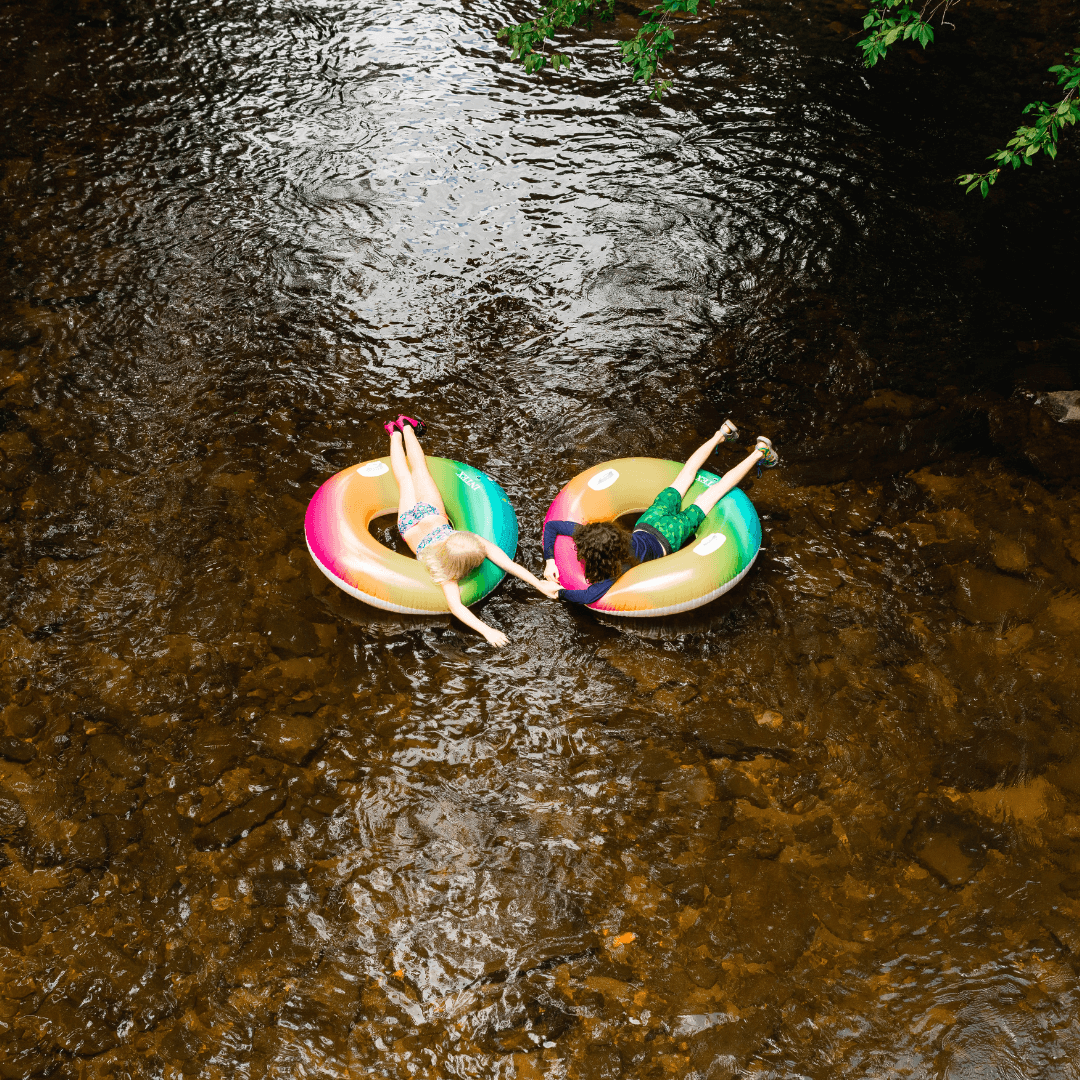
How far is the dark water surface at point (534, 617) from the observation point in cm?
289

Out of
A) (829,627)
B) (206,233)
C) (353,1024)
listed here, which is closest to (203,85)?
(206,233)

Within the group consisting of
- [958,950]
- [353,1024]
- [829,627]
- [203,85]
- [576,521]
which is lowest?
[353,1024]

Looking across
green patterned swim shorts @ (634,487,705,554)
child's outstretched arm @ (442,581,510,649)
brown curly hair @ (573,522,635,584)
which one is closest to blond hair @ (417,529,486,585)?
child's outstretched arm @ (442,581,510,649)

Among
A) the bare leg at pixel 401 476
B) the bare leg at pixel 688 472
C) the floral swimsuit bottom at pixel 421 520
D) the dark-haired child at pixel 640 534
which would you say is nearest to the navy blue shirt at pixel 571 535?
the dark-haired child at pixel 640 534

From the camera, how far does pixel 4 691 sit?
3.61 meters

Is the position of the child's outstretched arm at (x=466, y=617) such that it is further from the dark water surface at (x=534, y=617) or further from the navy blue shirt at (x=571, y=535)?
the navy blue shirt at (x=571, y=535)

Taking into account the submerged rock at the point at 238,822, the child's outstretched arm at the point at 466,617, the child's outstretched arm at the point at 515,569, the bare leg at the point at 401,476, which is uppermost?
the bare leg at the point at 401,476

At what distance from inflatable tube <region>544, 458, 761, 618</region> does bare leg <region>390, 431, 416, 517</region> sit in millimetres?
Result: 647

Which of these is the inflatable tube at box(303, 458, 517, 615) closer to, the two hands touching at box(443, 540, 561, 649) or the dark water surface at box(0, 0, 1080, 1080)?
the two hands touching at box(443, 540, 561, 649)

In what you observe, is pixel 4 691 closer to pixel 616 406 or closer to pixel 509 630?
pixel 509 630

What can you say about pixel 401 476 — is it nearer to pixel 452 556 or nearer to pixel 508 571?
pixel 452 556

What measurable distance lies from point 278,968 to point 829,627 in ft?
8.55

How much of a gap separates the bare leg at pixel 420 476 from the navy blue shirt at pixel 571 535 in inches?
19.4

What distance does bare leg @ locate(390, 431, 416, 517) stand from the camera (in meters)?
3.95
